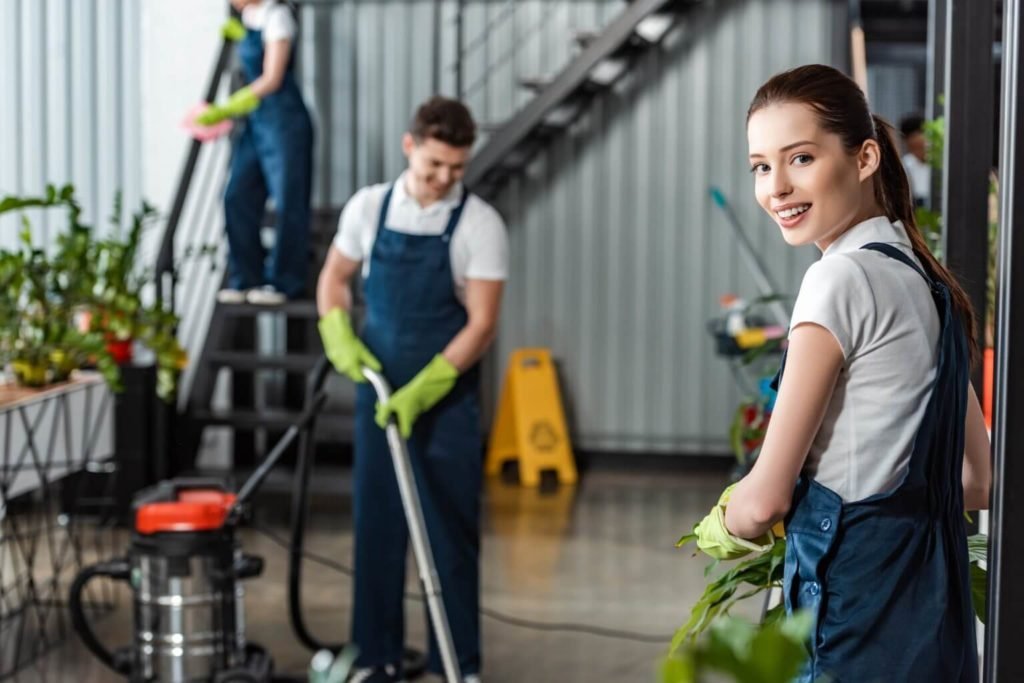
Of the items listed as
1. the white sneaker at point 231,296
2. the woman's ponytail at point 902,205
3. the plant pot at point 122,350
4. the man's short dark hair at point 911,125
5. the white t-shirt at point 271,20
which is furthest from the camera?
the man's short dark hair at point 911,125

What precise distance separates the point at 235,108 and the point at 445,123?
264 cm

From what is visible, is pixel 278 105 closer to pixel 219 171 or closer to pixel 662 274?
pixel 219 171

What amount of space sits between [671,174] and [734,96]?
0.50 m

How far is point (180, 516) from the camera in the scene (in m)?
3.34

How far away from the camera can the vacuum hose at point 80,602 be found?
134 inches

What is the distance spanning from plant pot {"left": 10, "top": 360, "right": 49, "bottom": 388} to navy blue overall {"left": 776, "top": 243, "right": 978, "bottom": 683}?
330cm

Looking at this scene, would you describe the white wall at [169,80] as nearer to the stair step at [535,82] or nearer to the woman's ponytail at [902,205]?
the stair step at [535,82]

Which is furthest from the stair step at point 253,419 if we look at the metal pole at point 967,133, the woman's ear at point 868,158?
the woman's ear at point 868,158

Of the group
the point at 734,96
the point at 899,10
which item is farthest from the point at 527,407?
the point at 899,10

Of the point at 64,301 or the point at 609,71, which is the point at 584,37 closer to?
the point at 609,71

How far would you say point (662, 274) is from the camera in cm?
719

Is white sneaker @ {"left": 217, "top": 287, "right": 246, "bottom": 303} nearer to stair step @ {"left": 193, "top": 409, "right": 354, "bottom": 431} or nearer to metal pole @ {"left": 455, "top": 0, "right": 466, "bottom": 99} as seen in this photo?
stair step @ {"left": 193, "top": 409, "right": 354, "bottom": 431}

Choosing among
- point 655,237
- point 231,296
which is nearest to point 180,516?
point 231,296

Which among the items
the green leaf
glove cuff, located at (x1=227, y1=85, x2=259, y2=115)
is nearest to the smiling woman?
the green leaf
